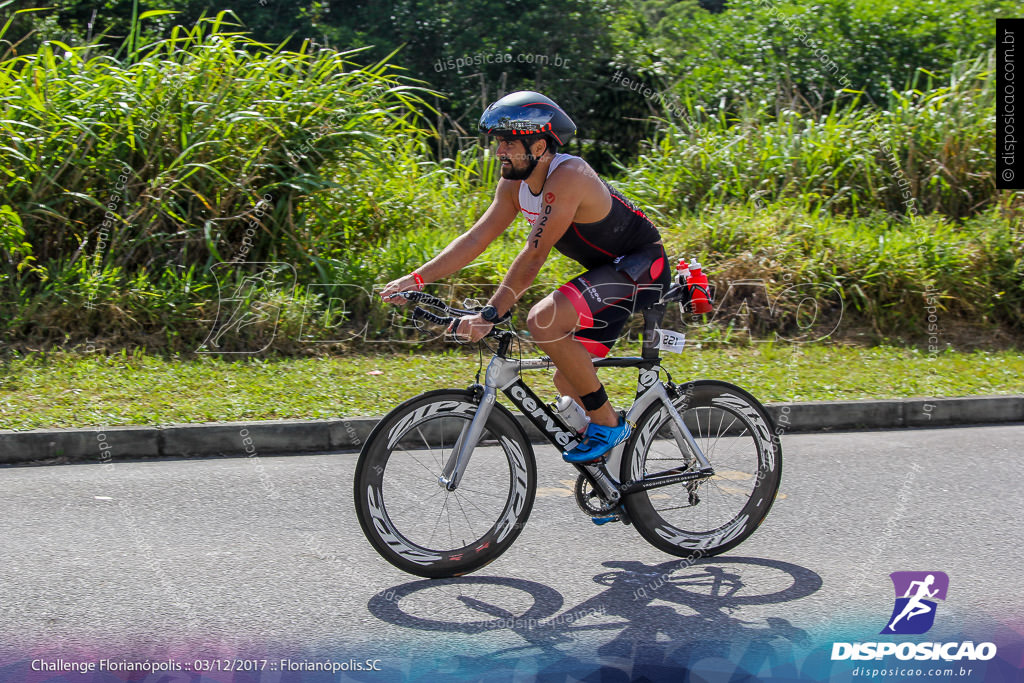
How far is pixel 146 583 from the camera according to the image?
4.34 meters

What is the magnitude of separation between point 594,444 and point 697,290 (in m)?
0.80

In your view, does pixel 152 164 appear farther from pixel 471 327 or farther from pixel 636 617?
pixel 636 617

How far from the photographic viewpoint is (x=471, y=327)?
4.03m

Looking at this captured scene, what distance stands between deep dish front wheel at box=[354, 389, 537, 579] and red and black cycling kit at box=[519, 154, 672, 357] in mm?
551

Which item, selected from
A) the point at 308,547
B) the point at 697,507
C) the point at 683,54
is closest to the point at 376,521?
the point at 308,547

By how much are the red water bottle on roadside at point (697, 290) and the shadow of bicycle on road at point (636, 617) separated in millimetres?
1153

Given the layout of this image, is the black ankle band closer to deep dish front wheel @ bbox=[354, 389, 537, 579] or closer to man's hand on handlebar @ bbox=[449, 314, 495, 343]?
deep dish front wheel @ bbox=[354, 389, 537, 579]

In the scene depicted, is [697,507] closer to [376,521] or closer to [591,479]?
[591,479]

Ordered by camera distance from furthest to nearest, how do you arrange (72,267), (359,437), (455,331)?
1. (72,267)
2. (359,437)
3. (455,331)

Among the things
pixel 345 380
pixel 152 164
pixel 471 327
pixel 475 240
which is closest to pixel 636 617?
pixel 471 327

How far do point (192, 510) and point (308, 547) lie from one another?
34.2 inches

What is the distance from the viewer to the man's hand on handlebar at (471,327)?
403cm

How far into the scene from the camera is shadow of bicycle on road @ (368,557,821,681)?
12.1 feet

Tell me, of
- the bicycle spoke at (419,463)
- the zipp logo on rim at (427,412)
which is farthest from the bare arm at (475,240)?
the bicycle spoke at (419,463)
